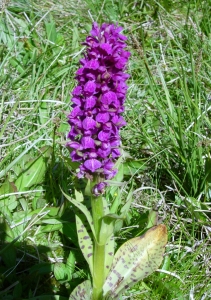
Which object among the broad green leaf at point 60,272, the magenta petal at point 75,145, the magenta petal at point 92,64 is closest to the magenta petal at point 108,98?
the magenta petal at point 92,64

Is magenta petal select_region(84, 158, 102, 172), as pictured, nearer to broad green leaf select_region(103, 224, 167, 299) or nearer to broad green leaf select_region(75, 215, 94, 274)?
broad green leaf select_region(75, 215, 94, 274)

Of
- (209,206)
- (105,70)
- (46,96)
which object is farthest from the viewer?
(46,96)

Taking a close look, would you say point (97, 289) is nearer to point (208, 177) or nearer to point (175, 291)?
point (175, 291)

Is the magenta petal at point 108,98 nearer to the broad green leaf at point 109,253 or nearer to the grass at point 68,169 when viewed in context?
the grass at point 68,169

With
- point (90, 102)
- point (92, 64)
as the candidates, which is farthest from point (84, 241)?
point (92, 64)

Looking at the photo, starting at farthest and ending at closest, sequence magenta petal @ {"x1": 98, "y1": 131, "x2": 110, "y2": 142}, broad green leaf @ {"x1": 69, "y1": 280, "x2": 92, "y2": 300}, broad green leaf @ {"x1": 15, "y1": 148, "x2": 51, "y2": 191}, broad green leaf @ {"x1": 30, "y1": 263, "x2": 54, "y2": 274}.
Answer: broad green leaf @ {"x1": 15, "y1": 148, "x2": 51, "y2": 191}
broad green leaf @ {"x1": 30, "y1": 263, "x2": 54, "y2": 274}
broad green leaf @ {"x1": 69, "y1": 280, "x2": 92, "y2": 300}
magenta petal @ {"x1": 98, "y1": 131, "x2": 110, "y2": 142}

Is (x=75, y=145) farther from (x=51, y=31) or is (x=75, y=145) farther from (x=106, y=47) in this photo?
(x=51, y=31)

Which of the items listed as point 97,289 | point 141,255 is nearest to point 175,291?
point 141,255

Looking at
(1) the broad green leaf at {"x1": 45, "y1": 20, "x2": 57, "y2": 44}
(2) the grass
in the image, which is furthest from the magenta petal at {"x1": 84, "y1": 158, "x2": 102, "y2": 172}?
(1) the broad green leaf at {"x1": 45, "y1": 20, "x2": 57, "y2": 44}
